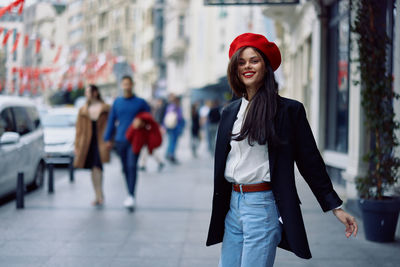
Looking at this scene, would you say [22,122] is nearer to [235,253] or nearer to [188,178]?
[188,178]

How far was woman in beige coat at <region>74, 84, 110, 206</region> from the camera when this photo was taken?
338 inches

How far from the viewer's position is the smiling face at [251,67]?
298 centimetres

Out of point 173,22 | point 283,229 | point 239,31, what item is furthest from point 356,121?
point 173,22

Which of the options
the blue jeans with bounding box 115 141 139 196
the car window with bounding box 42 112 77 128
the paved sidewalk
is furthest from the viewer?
the car window with bounding box 42 112 77 128

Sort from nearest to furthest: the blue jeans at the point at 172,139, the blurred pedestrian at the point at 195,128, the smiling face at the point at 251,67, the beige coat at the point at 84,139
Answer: the smiling face at the point at 251,67 → the beige coat at the point at 84,139 → the blue jeans at the point at 172,139 → the blurred pedestrian at the point at 195,128

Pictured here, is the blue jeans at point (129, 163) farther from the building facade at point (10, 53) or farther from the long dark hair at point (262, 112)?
the long dark hair at point (262, 112)

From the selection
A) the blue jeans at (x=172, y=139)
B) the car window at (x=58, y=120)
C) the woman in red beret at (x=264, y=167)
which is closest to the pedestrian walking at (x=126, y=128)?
the woman in red beret at (x=264, y=167)

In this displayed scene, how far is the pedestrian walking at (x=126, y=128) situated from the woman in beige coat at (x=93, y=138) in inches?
9.3

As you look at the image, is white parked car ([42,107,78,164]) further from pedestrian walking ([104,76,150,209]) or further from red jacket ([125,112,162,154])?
pedestrian walking ([104,76,150,209])

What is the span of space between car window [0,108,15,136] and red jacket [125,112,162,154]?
2078 millimetres

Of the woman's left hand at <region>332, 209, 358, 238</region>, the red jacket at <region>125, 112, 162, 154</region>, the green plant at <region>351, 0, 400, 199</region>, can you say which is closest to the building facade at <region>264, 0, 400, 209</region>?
the green plant at <region>351, 0, 400, 199</region>

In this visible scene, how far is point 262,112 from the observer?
9.51 feet

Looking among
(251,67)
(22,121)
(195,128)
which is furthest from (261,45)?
(195,128)

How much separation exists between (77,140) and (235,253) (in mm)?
5972
